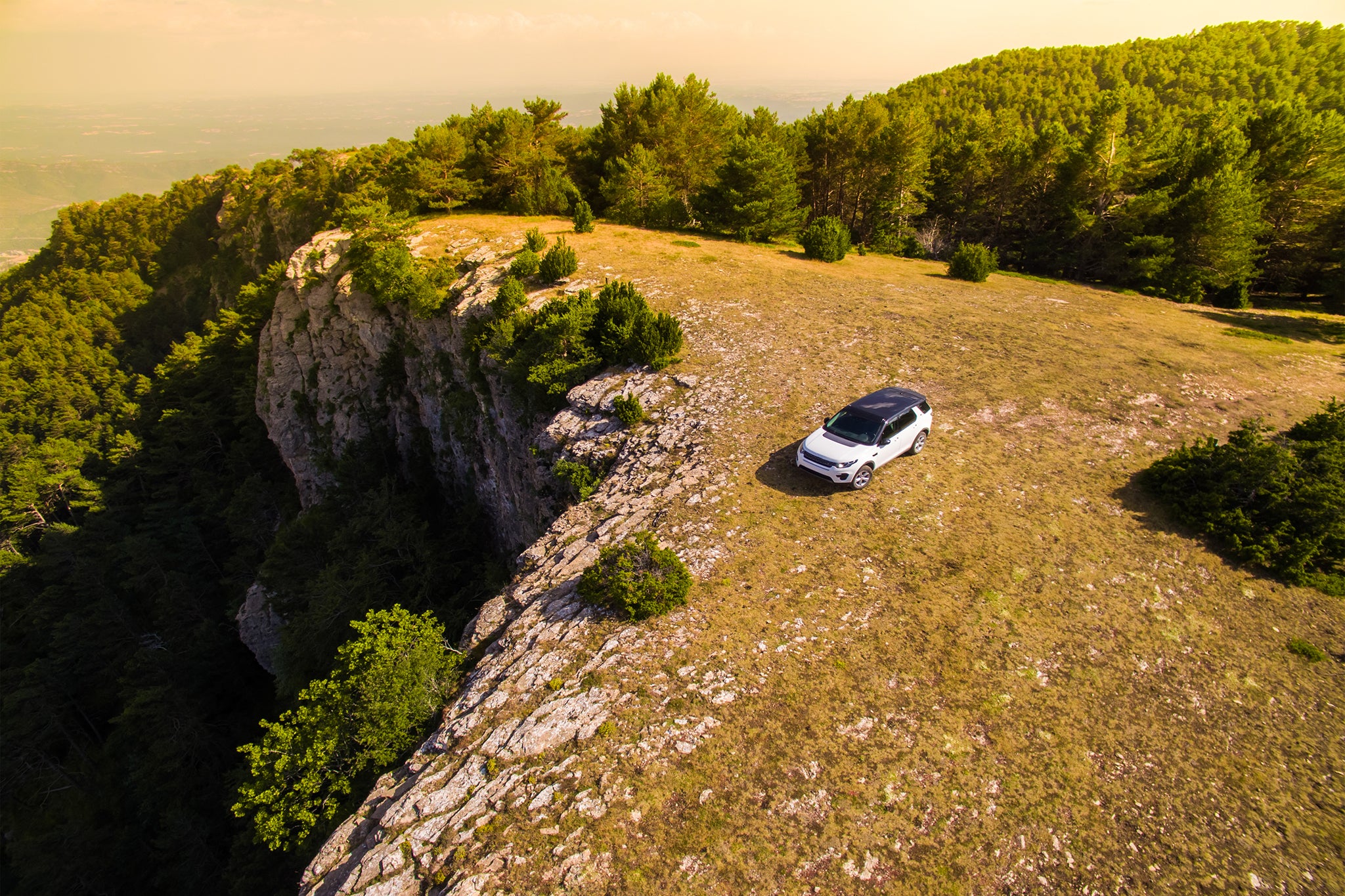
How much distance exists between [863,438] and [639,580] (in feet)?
23.5

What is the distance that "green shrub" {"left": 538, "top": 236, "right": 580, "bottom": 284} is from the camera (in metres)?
25.8

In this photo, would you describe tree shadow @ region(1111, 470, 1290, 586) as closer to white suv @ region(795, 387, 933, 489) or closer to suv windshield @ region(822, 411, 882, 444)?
white suv @ region(795, 387, 933, 489)

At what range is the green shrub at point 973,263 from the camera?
30.5 m

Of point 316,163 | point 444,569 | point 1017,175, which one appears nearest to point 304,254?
point 444,569

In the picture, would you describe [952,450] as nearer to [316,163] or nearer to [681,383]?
[681,383]

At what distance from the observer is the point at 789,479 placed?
49.7 feet

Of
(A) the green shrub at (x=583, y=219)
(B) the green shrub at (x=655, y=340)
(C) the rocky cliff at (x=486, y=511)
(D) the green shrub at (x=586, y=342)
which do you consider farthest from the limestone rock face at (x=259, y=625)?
(A) the green shrub at (x=583, y=219)

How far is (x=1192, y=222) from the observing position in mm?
28250

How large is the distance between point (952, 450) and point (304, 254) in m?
37.6

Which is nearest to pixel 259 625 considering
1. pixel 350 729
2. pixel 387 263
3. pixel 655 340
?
pixel 387 263

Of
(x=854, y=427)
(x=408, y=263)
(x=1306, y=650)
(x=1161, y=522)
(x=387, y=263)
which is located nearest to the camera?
(x=1306, y=650)

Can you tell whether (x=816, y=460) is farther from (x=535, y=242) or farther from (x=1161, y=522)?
(x=535, y=242)

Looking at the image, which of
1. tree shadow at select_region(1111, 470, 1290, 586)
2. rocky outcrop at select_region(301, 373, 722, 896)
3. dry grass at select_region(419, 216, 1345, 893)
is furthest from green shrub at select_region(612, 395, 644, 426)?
tree shadow at select_region(1111, 470, 1290, 586)

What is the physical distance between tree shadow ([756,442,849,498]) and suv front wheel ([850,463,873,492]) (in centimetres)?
39
